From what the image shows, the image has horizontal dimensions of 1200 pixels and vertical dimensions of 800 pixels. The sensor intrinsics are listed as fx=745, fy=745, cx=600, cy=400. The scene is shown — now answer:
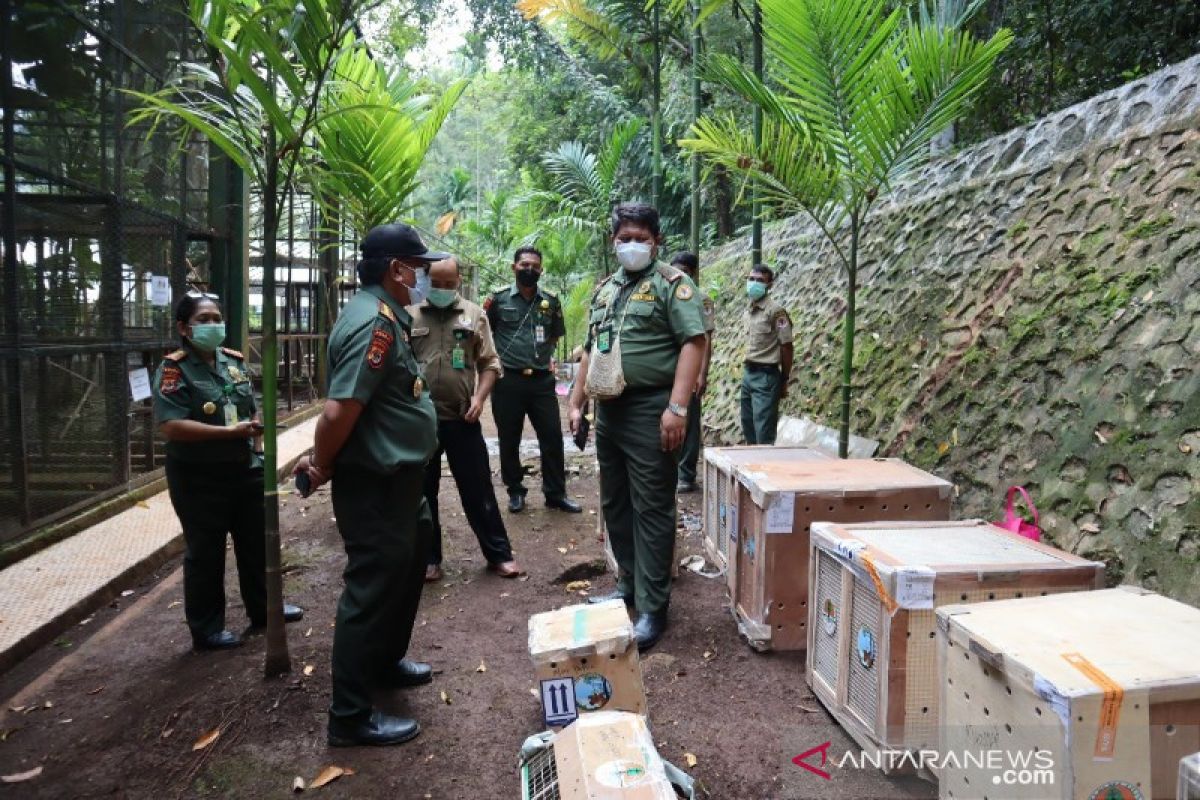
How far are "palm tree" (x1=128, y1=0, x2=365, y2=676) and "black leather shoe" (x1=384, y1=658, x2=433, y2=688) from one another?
0.44m

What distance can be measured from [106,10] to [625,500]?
186 inches

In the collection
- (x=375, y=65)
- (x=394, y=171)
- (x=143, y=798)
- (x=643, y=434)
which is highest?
(x=375, y=65)

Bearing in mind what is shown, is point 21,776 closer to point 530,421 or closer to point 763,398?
point 530,421

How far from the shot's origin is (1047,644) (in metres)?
1.66

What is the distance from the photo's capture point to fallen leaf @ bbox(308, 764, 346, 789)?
223 centimetres

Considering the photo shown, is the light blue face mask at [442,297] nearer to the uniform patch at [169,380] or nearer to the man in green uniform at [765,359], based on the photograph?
the uniform patch at [169,380]

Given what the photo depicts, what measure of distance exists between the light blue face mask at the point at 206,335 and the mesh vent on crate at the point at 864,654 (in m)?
2.66

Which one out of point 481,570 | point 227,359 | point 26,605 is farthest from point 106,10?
point 481,570

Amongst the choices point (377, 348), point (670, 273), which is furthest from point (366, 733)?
point (670, 273)

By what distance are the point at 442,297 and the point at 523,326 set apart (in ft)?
4.34

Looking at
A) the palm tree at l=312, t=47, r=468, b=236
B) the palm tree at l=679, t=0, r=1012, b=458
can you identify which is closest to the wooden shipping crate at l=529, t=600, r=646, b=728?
the palm tree at l=679, t=0, r=1012, b=458

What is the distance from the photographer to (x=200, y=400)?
305 centimetres

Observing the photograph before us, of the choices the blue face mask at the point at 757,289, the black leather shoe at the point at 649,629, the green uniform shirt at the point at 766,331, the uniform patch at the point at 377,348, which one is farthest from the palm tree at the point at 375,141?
the black leather shoe at the point at 649,629

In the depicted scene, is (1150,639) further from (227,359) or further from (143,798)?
(227,359)
